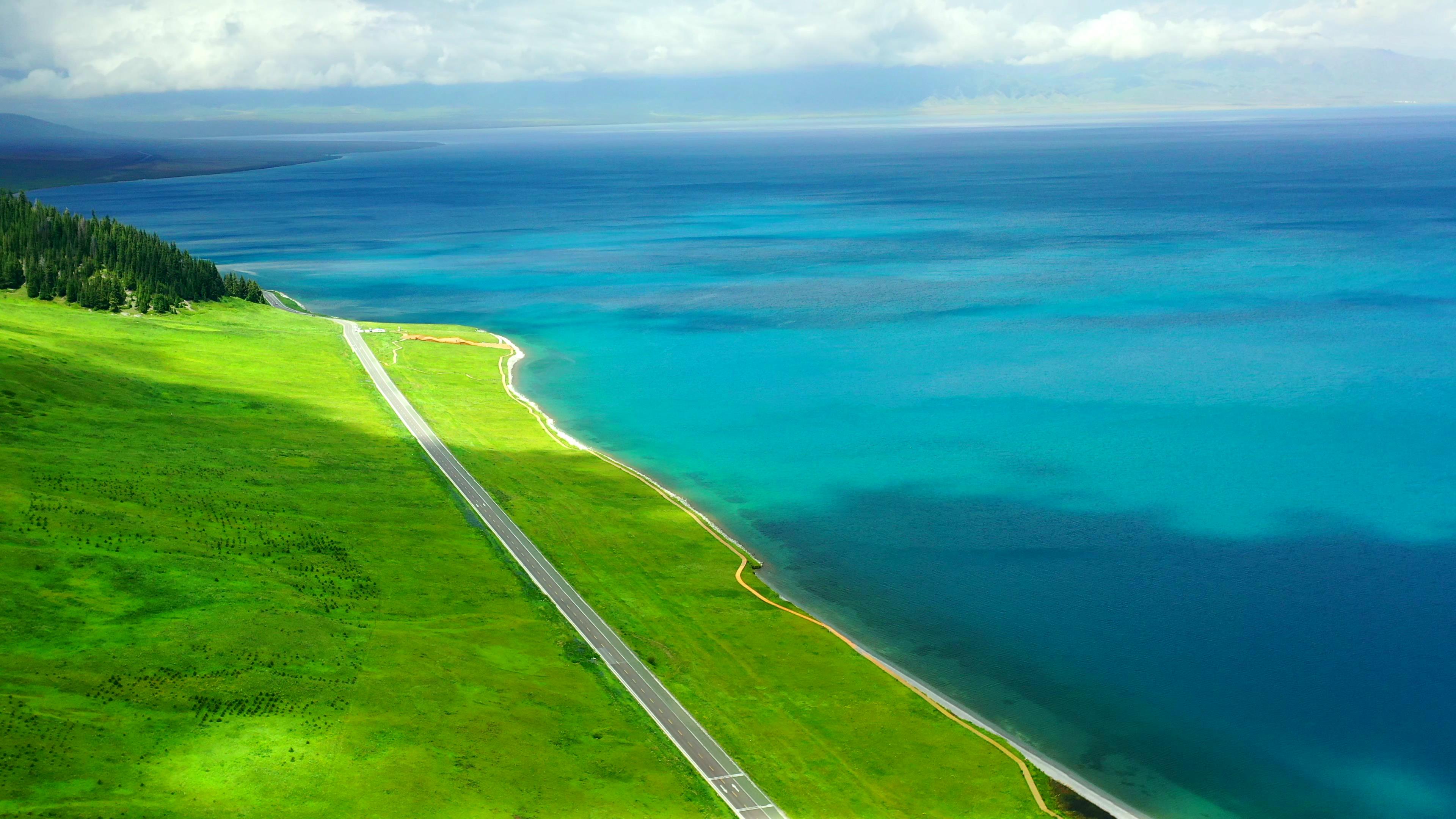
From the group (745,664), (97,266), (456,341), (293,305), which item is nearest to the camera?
(745,664)

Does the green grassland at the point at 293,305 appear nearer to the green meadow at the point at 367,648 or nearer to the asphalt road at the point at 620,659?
the green meadow at the point at 367,648

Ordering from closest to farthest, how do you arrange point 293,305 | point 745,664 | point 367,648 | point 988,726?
point 988,726
point 367,648
point 745,664
point 293,305

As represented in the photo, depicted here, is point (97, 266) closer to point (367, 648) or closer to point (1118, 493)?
point (367, 648)

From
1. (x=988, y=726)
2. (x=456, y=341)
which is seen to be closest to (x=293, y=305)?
(x=456, y=341)

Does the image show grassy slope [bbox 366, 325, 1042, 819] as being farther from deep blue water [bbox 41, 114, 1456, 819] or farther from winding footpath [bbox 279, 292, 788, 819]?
deep blue water [bbox 41, 114, 1456, 819]

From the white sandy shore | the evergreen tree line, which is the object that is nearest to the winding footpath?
the white sandy shore

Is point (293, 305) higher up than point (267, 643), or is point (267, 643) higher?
point (293, 305)

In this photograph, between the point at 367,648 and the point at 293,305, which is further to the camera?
the point at 293,305

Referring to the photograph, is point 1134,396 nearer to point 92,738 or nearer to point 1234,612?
point 1234,612
